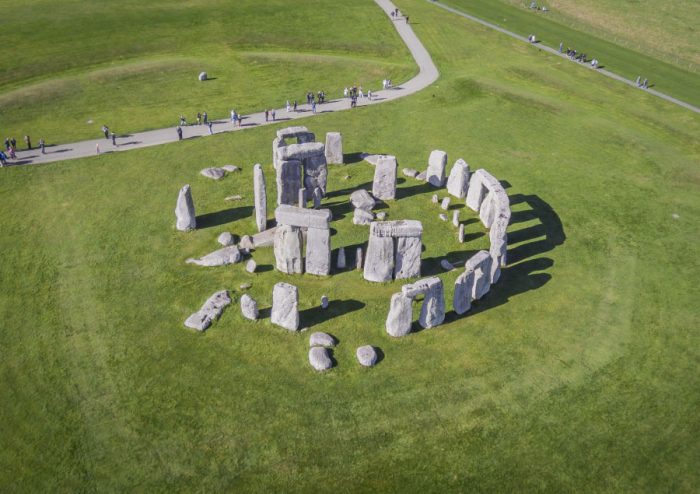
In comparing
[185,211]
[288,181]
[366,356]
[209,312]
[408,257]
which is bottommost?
[209,312]

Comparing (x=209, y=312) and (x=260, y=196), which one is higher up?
(x=260, y=196)

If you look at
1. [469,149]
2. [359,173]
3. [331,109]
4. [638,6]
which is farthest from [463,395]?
[638,6]

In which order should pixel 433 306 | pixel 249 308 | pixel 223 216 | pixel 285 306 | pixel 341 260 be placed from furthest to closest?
1. pixel 223 216
2. pixel 341 260
3. pixel 249 308
4. pixel 433 306
5. pixel 285 306

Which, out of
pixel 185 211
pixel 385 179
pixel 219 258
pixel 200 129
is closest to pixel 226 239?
pixel 219 258

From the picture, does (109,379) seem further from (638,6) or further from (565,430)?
(638,6)

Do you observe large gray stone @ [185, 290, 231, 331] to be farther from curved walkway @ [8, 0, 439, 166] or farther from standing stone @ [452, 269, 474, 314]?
curved walkway @ [8, 0, 439, 166]

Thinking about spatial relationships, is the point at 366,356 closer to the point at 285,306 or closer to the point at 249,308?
the point at 285,306
